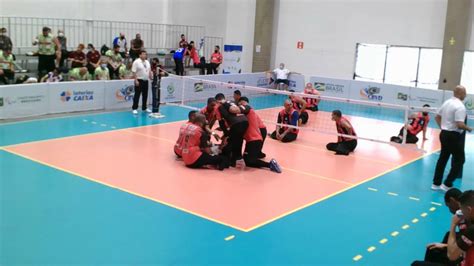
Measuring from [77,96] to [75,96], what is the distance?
0.26ft

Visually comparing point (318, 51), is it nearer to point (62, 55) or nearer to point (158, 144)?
point (62, 55)

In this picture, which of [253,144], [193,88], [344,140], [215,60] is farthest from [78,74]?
[344,140]

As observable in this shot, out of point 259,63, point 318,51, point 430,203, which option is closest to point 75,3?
point 259,63

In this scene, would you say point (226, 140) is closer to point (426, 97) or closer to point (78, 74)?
point (78, 74)

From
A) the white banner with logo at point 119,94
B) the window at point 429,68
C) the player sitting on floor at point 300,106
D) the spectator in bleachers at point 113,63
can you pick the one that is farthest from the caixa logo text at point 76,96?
the window at point 429,68

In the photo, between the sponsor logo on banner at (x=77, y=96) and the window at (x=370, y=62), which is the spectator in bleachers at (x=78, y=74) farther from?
the window at (x=370, y=62)

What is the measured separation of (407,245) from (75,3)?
19242 mm

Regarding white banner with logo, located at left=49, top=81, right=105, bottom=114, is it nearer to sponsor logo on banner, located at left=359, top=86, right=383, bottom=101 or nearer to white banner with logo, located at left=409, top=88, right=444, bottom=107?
sponsor logo on banner, located at left=359, top=86, right=383, bottom=101

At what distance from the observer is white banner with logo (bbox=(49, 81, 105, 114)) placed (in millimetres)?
16547

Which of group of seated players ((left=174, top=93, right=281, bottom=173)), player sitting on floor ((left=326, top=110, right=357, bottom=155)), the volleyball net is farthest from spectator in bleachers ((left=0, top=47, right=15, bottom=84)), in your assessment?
player sitting on floor ((left=326, top=110, right=357, bottom=155))

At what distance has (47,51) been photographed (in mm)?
19734

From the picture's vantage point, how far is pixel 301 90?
27.3 metres

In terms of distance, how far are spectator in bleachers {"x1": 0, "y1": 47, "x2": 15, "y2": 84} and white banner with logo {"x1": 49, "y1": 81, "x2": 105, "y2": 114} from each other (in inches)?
97.2

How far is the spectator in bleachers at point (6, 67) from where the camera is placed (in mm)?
17766
